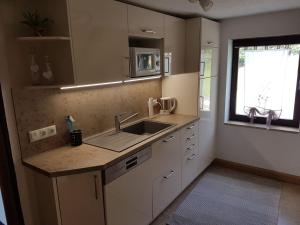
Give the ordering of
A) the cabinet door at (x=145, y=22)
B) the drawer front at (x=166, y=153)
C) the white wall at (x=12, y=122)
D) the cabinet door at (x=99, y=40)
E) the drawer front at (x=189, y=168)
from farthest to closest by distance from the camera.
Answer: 1. the drawer front at (x=189, y=168)
2. the drawer front at (x=166, y=153)
3. the cabinet door at (x=145, y=22)
4. the cabinet door at (x=99, y=40)
5. the white wall at (x=12, y=122)

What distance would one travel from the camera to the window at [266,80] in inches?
118

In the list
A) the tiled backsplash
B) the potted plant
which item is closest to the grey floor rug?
the tiled backsplash

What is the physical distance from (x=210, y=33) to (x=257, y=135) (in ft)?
5.31

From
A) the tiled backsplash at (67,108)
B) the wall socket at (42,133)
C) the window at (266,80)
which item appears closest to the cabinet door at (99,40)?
the tiled backsplash at (67,108)

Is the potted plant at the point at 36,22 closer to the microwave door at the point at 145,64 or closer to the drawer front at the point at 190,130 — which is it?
the microwave door at the point at 145,64

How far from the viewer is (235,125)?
3.42m

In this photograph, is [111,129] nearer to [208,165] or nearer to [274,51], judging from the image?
[208,165]

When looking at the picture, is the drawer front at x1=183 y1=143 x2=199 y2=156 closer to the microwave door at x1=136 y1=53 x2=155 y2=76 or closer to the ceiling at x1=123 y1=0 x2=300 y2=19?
the microwave door at x1=136 y1=53 x2=155 y2=76

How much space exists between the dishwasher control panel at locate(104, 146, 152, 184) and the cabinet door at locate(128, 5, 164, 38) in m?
1.13

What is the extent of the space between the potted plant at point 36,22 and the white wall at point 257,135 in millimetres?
2491

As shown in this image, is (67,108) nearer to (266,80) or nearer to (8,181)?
(8,181)

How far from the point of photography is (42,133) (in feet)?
5.94

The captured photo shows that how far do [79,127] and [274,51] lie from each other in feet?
9.04

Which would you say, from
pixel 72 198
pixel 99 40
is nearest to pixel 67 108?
pixel 99 40
